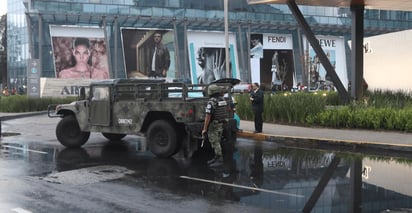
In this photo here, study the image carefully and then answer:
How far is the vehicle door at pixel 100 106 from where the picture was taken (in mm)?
13204

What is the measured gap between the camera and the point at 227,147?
14.1 meters

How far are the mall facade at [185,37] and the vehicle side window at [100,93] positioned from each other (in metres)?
35.6

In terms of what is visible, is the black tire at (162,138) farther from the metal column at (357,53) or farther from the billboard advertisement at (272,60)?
the billboard advertisement at (272,60)

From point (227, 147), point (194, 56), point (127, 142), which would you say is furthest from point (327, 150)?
point (194, 56)

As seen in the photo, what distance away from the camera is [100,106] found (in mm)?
13344

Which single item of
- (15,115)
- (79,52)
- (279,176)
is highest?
(79,52)

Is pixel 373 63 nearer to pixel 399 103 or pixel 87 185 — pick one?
pixel 399 103

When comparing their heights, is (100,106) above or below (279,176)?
above

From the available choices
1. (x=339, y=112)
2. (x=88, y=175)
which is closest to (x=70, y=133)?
(x=88, y=175)

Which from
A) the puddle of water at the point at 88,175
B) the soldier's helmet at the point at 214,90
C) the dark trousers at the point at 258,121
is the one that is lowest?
the puddle of water at the point at 88,175

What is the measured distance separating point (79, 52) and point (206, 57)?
1298cm

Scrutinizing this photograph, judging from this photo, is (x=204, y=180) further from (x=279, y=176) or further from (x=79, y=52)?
(x=79, y=52)

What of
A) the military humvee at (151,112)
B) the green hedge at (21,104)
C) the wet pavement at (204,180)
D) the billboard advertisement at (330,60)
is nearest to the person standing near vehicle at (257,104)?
the wet pavement at (204,180)

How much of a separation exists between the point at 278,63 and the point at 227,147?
4425cm
